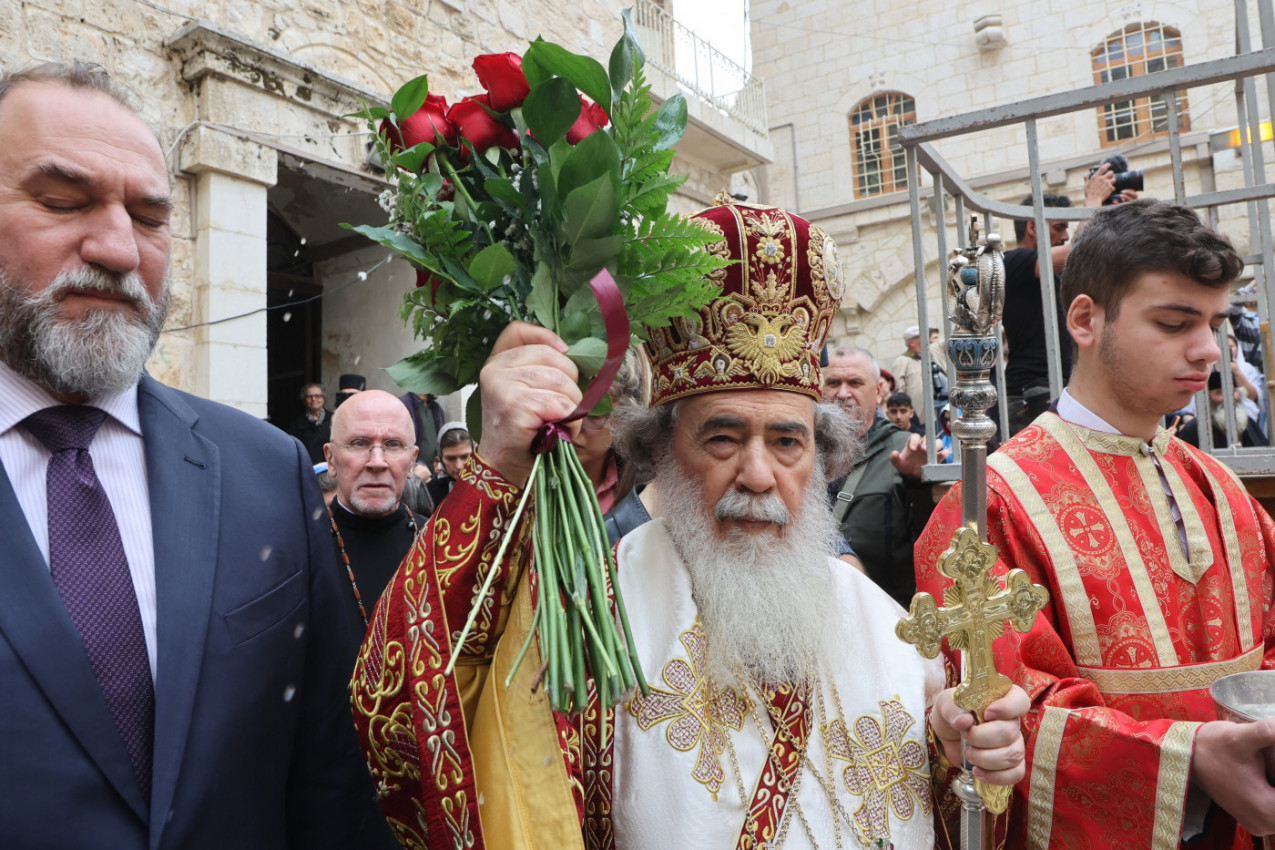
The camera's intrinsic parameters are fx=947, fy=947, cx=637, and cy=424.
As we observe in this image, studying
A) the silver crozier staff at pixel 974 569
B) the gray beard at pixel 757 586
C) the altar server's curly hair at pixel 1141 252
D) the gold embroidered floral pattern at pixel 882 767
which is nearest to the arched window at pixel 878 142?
the altar server's curly hair at pixel 1141 252

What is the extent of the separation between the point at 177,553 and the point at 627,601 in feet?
2.85

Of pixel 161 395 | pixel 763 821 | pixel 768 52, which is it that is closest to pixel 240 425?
pixel 161 395

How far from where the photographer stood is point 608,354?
4.84 feet

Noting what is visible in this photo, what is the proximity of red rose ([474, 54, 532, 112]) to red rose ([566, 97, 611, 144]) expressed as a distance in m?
0.10

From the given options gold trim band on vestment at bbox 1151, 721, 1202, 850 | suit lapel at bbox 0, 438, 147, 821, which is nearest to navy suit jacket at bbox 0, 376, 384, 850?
suit lapel at bbox 0, 438, 147, 821

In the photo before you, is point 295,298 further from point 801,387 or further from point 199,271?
point 801,387

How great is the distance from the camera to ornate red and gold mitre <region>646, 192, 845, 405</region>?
→ 2166 mm

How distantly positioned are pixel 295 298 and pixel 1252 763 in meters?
10.4

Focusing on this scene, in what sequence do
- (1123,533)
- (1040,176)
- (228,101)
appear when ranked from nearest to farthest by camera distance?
1. (1123,533)
2. (1040,176)
3. (228,101)

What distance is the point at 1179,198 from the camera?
3.40 metres

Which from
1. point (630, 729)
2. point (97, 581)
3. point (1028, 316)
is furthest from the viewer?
point (1028, 316)

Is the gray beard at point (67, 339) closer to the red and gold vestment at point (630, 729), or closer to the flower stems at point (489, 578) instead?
the red and gold vestment at point (630, 729)

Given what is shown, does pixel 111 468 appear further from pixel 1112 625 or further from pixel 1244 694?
pixel 1244 694

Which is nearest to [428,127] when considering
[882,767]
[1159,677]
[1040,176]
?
[882,767]
